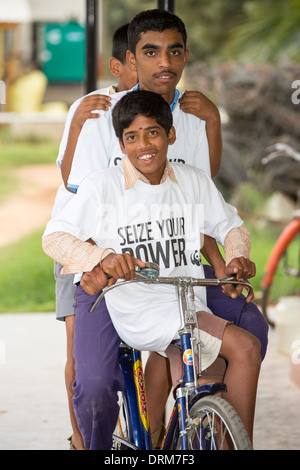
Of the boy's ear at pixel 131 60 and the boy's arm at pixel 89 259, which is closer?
the boy's arm at pixel 89 259

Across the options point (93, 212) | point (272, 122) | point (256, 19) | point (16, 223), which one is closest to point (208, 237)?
point (93, 212)

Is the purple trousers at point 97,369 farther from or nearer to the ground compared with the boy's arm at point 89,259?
nearer to the ground

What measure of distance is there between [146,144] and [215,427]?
0.80m

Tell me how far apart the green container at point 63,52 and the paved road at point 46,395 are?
5.29 m

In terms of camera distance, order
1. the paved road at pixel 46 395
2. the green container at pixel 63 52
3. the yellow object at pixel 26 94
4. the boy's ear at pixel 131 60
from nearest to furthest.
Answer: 1. the boy's ear at pixel 131 60
2. the paved road at pixel 46 395
3. the yellow object at pixel 26 94
4. the green container at pixel 63 52

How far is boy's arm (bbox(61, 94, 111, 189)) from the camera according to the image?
2.63m

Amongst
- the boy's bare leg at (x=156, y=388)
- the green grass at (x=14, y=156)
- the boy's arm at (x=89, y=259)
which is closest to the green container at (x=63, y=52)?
the green grass at (x=14, y=156)

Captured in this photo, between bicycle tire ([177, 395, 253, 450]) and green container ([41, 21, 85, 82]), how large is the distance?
8.53 metres

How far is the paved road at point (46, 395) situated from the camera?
3.70 m

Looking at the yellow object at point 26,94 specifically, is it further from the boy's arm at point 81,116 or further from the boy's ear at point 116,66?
the boy's arm at point 81,116

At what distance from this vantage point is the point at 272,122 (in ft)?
31.0

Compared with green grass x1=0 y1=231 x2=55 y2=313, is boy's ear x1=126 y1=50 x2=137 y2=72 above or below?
below

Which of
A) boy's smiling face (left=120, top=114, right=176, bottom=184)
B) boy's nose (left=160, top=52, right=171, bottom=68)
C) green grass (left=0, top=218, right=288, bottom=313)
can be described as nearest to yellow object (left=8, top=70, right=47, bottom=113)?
green grass (left=0, top=218, right=288, bottom=313)

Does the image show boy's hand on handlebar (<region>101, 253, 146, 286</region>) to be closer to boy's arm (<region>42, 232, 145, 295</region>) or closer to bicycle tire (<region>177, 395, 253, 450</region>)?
boy's arm (<region>42, 232, 145, 295</region>)
